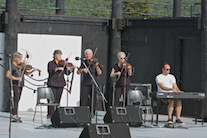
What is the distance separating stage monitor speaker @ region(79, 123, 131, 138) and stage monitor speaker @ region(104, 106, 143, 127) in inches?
73.3

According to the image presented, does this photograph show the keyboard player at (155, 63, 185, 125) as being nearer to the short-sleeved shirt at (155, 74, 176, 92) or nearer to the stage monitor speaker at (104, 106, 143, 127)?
the short-sleeved shirt at (155, 74, 176, 92)

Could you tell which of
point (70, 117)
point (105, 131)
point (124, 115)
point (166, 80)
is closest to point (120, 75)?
point (166, 80)

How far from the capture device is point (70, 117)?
237 inches

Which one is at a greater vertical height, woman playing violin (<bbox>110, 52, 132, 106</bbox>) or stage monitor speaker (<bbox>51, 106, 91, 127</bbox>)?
woman playing violin (<bbox>110, 52, 132, 106</bbox>)

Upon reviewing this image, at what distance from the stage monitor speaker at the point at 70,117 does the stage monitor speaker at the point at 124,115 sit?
0.35 metres

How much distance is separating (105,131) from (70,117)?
1943 millimetres

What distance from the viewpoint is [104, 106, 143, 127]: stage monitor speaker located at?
616cm

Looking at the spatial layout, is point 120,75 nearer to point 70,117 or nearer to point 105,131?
point 70,117

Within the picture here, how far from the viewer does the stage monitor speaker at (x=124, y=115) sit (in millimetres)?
6160

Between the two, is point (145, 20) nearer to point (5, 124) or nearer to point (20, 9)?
point (20, 9)

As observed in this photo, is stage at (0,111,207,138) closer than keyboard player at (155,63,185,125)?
Yes

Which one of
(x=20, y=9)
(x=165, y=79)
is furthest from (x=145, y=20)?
(x=20, y=9)

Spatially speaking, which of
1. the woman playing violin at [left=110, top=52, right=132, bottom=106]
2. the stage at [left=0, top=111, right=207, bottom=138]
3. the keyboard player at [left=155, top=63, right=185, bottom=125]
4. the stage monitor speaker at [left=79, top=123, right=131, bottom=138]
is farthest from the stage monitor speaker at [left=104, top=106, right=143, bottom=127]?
the stage monitor speaker at [left=79, top=123, right=131, bottom=138]

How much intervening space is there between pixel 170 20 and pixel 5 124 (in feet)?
15.1
